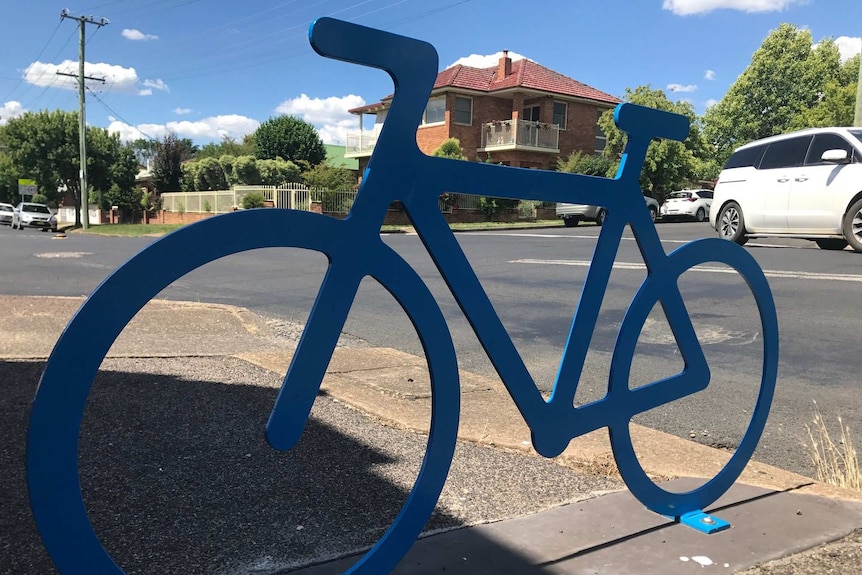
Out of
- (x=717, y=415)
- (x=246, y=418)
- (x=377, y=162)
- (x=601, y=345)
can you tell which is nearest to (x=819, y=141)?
(x=601, y=345)

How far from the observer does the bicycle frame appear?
6.53 ft

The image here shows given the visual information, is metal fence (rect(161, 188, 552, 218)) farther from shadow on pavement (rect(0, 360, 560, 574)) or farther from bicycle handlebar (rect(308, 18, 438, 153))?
bicycle handlebar (rect(308, 18, 438, 153))

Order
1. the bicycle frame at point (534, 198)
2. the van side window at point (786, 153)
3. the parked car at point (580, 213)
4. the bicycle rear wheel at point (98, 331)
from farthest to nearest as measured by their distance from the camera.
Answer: the parked car at point (580, 213) → the van side window at point (786, 153) → the bicycle frame at point (534, 198) → the bicycle rear wheel at point (98, 331)

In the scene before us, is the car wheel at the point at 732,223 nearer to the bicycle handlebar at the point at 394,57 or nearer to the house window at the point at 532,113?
the bicycle handlebar at the point at 394,57

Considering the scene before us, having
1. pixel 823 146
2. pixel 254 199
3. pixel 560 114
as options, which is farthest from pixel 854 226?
pixel 560 114

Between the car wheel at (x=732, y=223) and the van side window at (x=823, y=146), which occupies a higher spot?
the van side window at (x=823, y=146)

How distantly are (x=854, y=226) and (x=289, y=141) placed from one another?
1810 inches

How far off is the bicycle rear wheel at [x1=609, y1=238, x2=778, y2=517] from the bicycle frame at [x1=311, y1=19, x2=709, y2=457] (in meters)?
0.07

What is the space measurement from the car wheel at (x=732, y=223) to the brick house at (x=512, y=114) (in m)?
22.7

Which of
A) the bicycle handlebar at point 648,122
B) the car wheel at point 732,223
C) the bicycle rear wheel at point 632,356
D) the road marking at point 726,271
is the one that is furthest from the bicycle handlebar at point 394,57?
the car wheel at point 732,223

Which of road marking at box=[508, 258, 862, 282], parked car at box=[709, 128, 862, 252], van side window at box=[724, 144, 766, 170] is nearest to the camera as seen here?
road marking at box=[508, 258, 862, 282]

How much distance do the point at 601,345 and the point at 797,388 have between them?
195 cm

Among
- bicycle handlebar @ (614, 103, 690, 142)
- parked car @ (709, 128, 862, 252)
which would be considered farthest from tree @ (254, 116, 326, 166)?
bicycle handlebar @ (614, 103, 690, 142)

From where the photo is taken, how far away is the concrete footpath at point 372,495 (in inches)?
103
